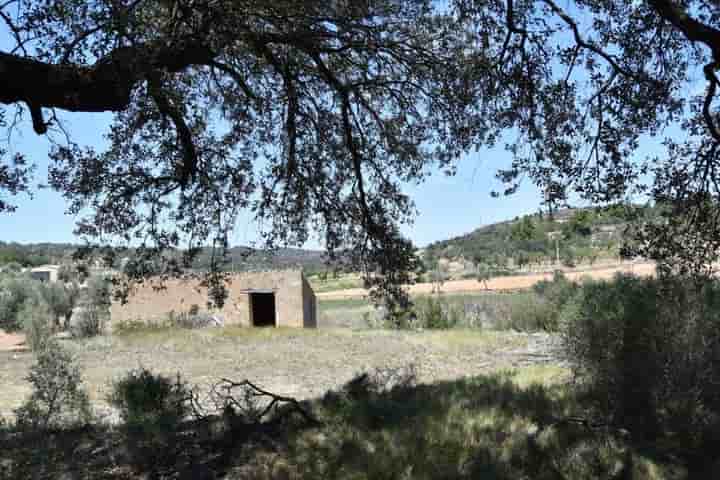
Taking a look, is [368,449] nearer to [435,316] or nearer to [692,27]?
[692,27]

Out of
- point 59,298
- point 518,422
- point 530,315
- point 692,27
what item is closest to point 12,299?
point 59,298

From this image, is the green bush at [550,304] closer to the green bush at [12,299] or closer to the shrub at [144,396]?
the shrub at [144,396]

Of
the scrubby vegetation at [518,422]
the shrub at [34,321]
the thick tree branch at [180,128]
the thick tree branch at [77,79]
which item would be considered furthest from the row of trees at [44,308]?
the thick tree branch at [77,79]

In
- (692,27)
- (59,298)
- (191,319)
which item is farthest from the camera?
(59,298)

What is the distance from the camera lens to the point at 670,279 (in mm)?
5422

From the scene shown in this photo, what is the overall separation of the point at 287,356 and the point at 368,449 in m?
11.8

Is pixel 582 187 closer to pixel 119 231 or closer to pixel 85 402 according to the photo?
pixel 119 231

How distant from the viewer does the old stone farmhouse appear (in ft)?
77.0

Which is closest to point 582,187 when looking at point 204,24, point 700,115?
point 700,115

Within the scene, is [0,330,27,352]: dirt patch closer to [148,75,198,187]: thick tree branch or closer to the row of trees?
the row of trees

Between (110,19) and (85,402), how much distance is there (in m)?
5.04

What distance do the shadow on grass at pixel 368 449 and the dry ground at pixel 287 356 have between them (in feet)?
15.8

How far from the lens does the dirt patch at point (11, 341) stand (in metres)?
24.3

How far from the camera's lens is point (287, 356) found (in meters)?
16.4
